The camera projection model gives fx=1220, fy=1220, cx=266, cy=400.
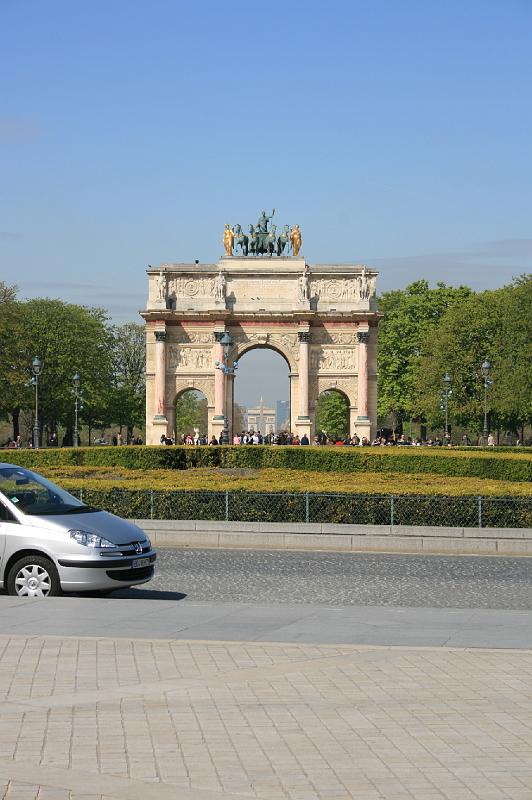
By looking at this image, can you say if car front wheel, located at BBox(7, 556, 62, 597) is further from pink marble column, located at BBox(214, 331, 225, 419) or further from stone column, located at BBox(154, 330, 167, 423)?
stone column, located at BBox(154, 330, 167, 423)

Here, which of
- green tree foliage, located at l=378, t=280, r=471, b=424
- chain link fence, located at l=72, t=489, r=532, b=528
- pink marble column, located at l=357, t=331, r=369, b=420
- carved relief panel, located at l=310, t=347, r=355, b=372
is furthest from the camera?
green tree foliage, located at l=378, t=280, r=471, b=424

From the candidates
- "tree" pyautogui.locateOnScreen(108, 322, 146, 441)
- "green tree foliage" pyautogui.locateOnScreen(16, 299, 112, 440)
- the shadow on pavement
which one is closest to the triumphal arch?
"green tree foliage" pyautogui.locateOnScreen(16, 299, 112, 440)

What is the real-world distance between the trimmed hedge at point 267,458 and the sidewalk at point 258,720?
27.9m

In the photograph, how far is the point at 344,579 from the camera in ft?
63.7

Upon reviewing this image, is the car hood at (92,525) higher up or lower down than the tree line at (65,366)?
lower down

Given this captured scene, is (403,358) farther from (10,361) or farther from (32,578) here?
(32,578)

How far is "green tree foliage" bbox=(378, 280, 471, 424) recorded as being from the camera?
10131 cm

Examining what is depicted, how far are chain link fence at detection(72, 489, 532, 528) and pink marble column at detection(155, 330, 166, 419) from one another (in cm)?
6128

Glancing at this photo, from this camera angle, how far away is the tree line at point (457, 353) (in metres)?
85.1

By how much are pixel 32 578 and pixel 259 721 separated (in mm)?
7214

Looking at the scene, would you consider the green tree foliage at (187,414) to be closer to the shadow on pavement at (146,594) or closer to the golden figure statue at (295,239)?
the golden figure statue at (295,239)

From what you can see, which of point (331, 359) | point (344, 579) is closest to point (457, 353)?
point (331, 359)

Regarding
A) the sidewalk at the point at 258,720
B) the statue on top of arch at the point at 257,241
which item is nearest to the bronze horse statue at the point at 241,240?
the statue on top of arch at the point at 257,241

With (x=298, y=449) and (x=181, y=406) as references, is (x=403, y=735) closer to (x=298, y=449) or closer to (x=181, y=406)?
(x=298, y=449)
